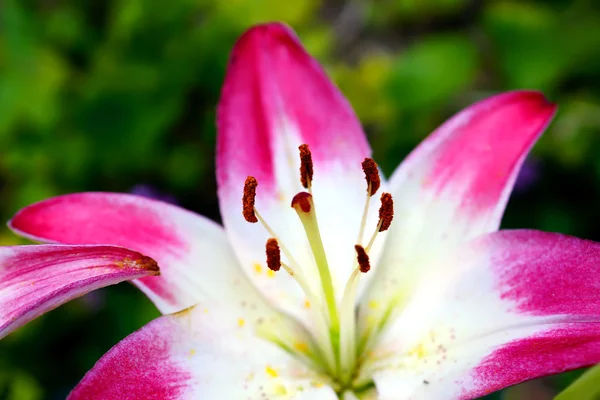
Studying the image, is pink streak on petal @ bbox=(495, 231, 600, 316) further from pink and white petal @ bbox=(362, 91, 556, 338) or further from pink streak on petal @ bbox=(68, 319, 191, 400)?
pink streak on petal @ bbox=(68, 319, 191, 400)

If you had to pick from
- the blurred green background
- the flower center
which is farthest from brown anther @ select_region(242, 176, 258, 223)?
the blurred green background

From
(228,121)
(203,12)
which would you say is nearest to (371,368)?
(228,121)

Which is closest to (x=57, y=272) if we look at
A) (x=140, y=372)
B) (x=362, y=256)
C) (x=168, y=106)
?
(x=140, y=372)

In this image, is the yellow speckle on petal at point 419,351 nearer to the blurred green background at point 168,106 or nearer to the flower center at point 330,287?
the flower center at point 330,287

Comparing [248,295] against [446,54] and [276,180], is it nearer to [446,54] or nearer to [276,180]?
[276,180]

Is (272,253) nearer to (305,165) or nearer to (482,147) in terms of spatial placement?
(305,165)

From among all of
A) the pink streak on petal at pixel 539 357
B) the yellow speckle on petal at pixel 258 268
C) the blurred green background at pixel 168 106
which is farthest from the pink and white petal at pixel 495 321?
the blurred green background at pixel 168 106
